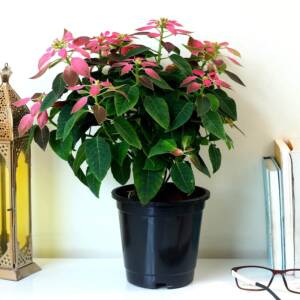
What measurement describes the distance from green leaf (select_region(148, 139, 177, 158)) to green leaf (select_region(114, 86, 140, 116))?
0.08 m

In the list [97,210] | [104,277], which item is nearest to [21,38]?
[97,210]

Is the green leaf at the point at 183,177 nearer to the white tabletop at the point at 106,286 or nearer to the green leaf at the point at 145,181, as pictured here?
the green leaf at the point at 145,181

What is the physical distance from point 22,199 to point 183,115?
0.36 metres

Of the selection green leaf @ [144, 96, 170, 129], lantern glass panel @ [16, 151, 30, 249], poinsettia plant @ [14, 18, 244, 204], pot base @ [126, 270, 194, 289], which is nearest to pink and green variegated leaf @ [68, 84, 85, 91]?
poinsettia plant @ [14, 18, 244, 204]

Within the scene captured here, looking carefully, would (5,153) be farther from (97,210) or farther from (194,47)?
(194,47)

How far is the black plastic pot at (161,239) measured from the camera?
98cm

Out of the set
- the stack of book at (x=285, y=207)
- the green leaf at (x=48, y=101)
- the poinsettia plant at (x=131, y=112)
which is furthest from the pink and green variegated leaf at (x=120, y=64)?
the stack of book at (x=285, y=207)

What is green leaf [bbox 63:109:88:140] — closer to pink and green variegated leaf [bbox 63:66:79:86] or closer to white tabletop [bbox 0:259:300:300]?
pink and green variegated leaf [bbox 63:66:79:86]

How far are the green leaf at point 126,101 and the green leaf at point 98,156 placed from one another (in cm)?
6

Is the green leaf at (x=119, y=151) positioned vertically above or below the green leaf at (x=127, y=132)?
below

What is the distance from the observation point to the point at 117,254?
4.01 feet

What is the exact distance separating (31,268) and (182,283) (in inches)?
11.1

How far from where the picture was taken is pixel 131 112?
0.98m

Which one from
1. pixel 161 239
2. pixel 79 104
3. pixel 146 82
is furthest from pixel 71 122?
pixel 161 239
